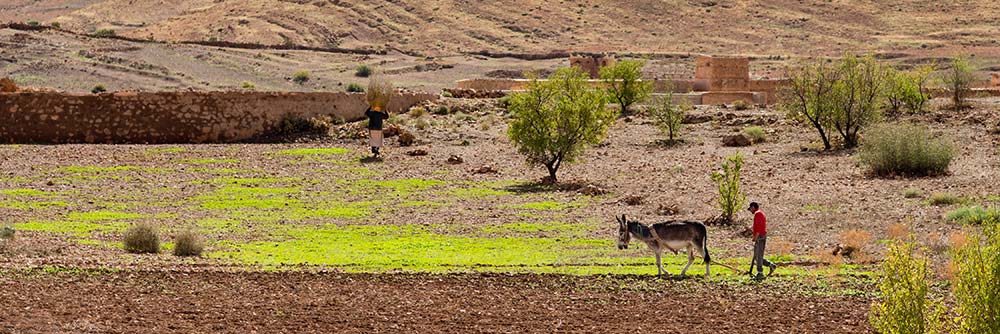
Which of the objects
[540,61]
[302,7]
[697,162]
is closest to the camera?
[697,162]

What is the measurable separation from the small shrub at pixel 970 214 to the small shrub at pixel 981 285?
10205 mm

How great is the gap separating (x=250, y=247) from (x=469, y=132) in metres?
17.6

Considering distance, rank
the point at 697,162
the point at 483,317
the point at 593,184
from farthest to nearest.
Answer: the point at 697,162
the point at 593,184
the point at 483,317

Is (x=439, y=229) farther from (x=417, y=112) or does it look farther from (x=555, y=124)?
(x=417, y=112)

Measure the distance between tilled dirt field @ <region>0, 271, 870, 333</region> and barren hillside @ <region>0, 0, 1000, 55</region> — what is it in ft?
214

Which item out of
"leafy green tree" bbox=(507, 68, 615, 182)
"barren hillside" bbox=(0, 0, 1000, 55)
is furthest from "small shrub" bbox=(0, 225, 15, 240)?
"barren hillside" bbox=(0, 0, 1000, 55)

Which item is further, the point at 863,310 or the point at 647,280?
the point at 647,280

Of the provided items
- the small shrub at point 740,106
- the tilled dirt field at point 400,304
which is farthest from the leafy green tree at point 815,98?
the tilled dirt field at point 400,304

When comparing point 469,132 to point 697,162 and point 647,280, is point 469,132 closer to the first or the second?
point 697,162

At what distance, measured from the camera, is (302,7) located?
3585 inches

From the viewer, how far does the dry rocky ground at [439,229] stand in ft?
47.2

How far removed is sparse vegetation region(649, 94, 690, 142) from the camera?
119ft

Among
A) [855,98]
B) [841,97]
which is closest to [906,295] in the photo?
[841,97]

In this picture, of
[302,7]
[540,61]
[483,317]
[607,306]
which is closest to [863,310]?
[607,306]
